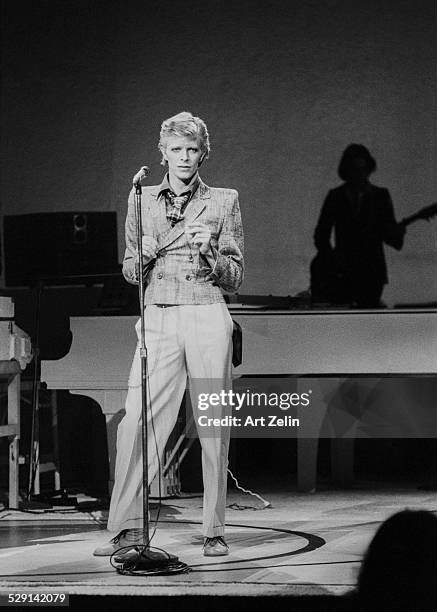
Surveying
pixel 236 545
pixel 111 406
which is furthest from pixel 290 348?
pixel 236 545

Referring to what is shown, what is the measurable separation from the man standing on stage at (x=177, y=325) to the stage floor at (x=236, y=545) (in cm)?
23

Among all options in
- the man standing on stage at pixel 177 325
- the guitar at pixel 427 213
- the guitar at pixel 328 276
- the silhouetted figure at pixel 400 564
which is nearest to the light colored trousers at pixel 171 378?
the man standing on stage at pixel 177 325

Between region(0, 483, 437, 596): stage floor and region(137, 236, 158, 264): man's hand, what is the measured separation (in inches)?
38.7

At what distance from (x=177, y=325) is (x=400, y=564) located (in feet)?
6.52

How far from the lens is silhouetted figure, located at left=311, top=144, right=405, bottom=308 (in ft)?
22.2

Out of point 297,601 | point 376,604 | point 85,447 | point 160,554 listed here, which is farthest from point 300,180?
point 376,604

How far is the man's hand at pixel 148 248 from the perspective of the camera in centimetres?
363

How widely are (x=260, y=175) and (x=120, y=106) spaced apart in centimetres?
95

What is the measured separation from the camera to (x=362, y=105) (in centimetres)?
693

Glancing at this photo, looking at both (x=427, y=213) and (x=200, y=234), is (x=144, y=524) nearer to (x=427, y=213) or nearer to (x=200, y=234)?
(x=200, y=234)

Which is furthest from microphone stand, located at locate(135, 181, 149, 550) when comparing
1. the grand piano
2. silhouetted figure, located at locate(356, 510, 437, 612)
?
the grand piano

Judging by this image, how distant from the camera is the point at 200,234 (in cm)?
353

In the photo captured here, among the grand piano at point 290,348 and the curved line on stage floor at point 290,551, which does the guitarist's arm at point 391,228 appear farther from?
the curved line on stage floor at point 290,551

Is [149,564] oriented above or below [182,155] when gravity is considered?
below
